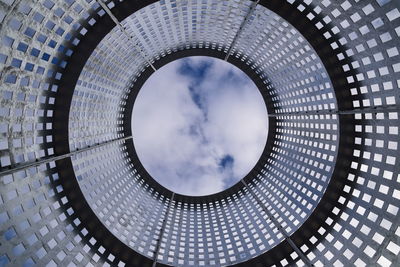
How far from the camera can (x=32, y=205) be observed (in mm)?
35125

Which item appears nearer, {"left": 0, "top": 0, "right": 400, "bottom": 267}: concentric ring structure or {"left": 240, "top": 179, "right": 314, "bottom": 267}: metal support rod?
{"left": 0, "top": 0, "right": 400, "bottom": 267}: concentric ring structure

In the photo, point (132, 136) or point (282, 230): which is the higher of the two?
point (132, 136)

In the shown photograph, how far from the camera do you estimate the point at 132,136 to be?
232 feet

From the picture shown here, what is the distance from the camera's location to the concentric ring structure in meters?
31.2

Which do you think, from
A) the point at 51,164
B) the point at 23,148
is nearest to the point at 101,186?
the point at 51,164

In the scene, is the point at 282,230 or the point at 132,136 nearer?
the point at 282,230

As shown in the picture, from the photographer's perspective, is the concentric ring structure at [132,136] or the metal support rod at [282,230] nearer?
the concentric ring structure at [132,136]

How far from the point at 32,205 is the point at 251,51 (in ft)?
154

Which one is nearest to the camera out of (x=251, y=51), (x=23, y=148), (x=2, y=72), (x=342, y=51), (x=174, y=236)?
(x=2, y=72)

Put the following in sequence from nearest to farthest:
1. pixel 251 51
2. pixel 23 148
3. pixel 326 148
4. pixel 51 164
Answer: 1. pixel 23 148
2. pixel 51 164
3. pixel 326 148
4. pixel 251 51

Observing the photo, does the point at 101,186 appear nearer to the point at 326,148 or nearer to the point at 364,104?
the point at 326,148

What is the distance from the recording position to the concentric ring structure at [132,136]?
31.2 metres

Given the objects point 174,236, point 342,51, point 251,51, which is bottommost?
point 174,236

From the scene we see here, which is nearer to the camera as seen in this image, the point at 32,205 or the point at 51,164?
the point at 32,205
